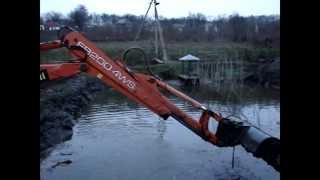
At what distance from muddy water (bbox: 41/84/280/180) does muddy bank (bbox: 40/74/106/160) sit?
228mm

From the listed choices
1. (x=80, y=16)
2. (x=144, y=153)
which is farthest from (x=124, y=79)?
(x=80, y=16)

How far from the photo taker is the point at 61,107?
40.7 feet

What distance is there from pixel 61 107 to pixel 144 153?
5.64m

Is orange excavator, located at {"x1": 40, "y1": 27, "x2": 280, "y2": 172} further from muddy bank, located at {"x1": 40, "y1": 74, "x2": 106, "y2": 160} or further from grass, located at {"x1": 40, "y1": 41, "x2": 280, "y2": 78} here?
grass, located at {"x1": 40, "y1": 41, "x2": 280, "y2": 78}

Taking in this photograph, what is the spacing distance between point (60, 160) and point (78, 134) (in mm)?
2069

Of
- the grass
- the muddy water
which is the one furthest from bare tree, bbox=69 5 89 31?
the muddy water

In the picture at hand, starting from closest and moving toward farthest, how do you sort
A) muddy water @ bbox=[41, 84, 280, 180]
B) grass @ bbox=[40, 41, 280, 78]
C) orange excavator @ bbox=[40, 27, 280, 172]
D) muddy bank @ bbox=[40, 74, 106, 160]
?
orange excavator @ bbox=[40, 27, 280, 172] → muddy water @ bbox=[41, 84, 280, 180] → muddy bank @ bbox=[40, 74, 106, 160] → grass @ bbox=[40, 41, 280, 78]

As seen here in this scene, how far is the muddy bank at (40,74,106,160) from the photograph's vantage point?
830cm

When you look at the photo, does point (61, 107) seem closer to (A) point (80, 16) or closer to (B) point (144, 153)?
(B) point (144, 153)

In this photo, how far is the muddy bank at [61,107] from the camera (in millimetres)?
8305
